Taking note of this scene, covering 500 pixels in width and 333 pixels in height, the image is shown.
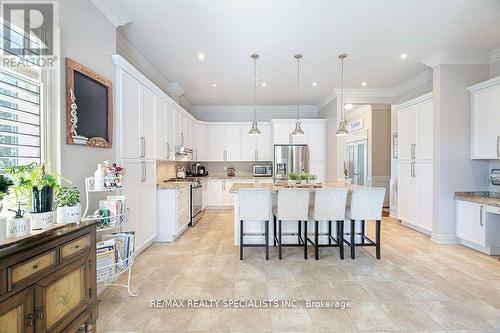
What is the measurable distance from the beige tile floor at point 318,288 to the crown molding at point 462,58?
9.34ft

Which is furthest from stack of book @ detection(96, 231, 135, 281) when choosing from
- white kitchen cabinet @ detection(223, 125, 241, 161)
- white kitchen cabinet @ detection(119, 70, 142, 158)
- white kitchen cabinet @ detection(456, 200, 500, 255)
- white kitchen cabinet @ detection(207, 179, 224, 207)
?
white kitchen cabinet @ detection(223, 125, 241, 161)

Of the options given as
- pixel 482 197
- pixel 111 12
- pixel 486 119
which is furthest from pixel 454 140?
pixel 111 12

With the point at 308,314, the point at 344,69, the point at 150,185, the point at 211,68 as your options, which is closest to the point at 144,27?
the point at 211,68

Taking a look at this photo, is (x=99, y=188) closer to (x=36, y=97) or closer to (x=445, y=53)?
(x=36, y=97)

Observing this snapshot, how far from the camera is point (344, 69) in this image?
4.40 m

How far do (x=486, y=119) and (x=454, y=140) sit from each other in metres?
0.46

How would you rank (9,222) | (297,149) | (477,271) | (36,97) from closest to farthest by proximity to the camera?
(9,222) < (36,97) < (477,271) < (297,149)

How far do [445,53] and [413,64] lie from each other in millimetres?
473

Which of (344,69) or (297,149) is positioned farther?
(297,149)

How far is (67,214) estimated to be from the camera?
5.57 feet

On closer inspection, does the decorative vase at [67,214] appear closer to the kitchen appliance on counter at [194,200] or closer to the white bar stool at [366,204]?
the white bar stool at [366,204]

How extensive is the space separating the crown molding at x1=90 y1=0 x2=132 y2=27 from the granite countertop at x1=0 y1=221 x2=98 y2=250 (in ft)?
7.11

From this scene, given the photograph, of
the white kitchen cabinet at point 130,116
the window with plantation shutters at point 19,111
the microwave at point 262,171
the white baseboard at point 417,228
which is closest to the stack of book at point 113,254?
the window with plantation shutters at point 19,111

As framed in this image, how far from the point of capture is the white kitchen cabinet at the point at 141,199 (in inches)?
119
